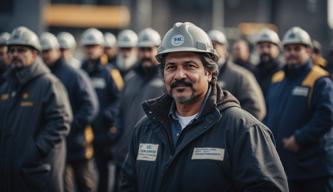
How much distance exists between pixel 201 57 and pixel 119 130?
4267 millimetres

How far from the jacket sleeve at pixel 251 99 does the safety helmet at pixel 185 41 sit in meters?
3.91

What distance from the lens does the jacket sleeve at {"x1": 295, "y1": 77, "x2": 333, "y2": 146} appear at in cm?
714

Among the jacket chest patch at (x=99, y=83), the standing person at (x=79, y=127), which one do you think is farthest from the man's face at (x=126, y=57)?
the standing person at (x=79, y=127)

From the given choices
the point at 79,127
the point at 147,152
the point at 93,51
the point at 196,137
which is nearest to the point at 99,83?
the point at 93,51

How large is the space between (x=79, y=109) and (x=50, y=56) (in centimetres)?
105

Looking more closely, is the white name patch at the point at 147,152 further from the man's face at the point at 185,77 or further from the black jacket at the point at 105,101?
the black jacket at the point at 105,101

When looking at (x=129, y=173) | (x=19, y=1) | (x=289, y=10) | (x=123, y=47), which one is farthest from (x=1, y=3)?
(x=129, y=173)

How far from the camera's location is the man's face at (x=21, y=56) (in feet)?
24.3

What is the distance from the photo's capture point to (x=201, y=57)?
4.54m

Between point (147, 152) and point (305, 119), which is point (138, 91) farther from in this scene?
point (147, 152)

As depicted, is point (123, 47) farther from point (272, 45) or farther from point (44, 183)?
point (44, 183)

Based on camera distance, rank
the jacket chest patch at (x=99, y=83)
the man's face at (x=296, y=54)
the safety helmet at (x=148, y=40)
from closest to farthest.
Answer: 1. the man's face at (x=296, y=54)
2. the safety helmet at (x=148, y=40)
3. the jacket chest patch at (x=99, y=83)

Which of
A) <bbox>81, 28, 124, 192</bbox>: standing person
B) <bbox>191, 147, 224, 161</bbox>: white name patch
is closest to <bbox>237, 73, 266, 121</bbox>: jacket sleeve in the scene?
<bbox>81, 28, 124, 192</bbox>: standing person

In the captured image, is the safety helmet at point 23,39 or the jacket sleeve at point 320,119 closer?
the jacket sleeve at point 320,119
